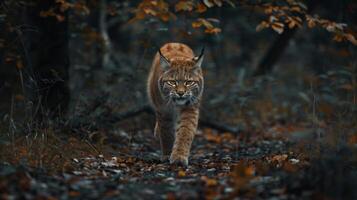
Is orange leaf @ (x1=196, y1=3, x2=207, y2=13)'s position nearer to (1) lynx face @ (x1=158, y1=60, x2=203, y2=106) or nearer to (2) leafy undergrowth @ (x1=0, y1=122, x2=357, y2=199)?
(1) lynx face @ (x1=158, y1=60, x2=203, y2=106)

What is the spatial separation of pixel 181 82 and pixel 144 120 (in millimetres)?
3390

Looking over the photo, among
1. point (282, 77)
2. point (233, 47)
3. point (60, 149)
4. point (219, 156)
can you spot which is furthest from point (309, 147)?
point (233, 47)

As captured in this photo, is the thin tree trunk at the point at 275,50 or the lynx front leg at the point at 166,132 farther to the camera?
the thin tree trunk at the point at 275,50

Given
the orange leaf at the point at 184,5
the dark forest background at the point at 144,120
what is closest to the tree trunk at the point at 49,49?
the dark forest background at the point at 144,120

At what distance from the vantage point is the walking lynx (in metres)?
7.97

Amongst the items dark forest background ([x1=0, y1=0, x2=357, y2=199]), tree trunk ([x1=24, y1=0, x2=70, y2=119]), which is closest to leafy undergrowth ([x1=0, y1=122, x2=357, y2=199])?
dark forest background ([x1=0, y1=0, x2=357, y2=199])

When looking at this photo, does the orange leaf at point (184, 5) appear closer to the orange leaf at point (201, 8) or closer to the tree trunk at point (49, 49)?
the orange leaf at point (201, 8)

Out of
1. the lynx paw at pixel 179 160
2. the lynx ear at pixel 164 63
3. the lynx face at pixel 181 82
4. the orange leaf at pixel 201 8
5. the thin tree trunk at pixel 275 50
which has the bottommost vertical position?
the lynx paw at pixel 179 160

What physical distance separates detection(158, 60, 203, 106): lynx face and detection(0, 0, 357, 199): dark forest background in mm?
685

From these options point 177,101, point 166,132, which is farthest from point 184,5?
point 166,132

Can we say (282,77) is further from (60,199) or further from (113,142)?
(60,199)

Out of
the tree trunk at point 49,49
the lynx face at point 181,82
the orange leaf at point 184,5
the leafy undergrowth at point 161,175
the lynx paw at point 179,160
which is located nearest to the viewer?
the leafy undergrowth at point 161,175

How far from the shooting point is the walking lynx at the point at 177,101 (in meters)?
7.97

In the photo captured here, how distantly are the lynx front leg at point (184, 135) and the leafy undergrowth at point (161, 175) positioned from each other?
6.6 inches
